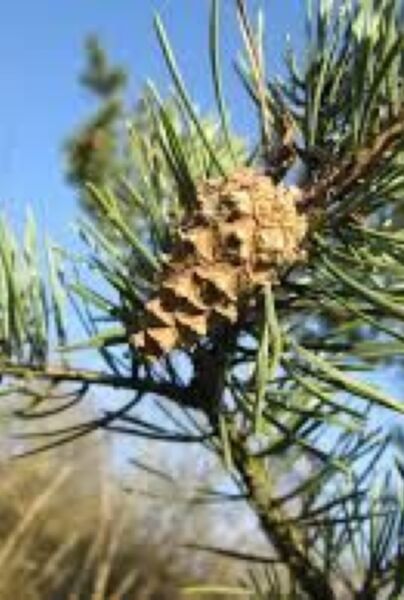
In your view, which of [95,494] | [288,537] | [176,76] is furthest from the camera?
[95,494]

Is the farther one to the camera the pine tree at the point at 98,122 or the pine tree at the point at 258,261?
the pine tree at the point at 98,122

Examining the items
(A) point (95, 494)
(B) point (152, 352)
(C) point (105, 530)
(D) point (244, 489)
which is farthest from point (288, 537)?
(A) point (95, 494)

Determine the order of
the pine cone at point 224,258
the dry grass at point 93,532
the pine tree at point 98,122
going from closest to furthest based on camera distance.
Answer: the pine cone at point 224,258, the pine tree at point 98,122, the dry grass at point 93,532

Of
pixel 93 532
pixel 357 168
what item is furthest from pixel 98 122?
pixel 357 168

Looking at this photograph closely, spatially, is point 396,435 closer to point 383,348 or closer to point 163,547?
point 383,348

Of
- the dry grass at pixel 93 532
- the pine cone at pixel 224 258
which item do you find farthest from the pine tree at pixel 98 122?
the pine cone at pixel 224 258

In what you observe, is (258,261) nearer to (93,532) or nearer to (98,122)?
(98,122)

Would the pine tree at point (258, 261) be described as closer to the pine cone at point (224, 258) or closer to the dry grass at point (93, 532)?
the pine cone at point (224, 258)

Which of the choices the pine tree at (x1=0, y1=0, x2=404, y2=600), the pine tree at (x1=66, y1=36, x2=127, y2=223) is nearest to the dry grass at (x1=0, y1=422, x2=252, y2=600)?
the pine tree at (x1=66, y1=36, x2=127, y2=223)

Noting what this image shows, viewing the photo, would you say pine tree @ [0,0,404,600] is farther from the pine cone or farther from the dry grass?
the dry grass
